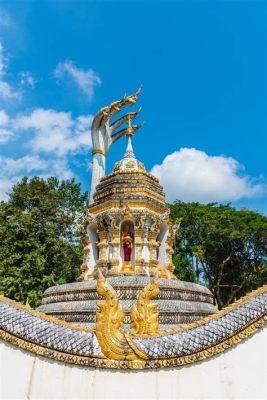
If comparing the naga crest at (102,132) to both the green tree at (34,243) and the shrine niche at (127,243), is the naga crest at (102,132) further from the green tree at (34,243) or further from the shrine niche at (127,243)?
the shrine niche at (127,243)

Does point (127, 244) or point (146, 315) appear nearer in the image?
point (146, 315)

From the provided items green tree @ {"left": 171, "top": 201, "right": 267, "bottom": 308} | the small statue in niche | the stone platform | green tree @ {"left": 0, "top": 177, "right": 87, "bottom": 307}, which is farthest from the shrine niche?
green tree @ {"left": 171, "top": 201, "right": 267, "bottom": 308}

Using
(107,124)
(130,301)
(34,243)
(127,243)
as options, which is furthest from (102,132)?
(130,301)

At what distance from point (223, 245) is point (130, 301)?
21554 mm

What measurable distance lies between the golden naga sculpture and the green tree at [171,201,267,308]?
24500 millimetres

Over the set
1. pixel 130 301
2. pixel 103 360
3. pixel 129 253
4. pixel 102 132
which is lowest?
pixel 103 360

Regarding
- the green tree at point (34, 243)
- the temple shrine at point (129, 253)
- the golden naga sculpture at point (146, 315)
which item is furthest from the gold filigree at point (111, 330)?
the green tree at point (34, 243)

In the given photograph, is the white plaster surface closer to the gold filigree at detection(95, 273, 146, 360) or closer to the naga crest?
the gold filigree at detection(95, 273, 146, 360)

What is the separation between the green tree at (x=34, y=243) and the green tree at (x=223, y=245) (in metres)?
9.62

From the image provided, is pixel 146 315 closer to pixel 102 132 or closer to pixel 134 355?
pixel 134 355

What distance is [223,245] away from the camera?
103 feet

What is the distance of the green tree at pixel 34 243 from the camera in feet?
74.5

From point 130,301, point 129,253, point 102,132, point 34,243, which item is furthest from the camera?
point 102,132

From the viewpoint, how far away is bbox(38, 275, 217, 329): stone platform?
11180 mm
